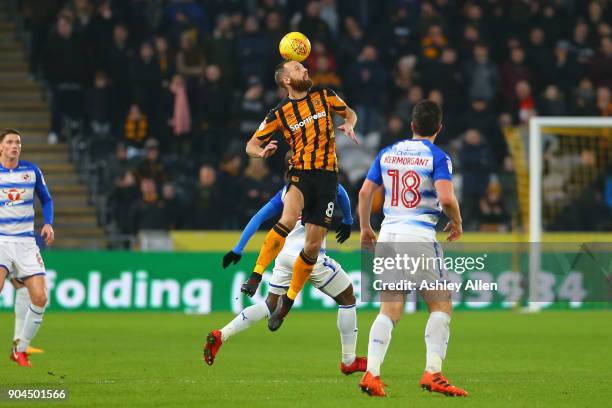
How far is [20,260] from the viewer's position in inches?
482

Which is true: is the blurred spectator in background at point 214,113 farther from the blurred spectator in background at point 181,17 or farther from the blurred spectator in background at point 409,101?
the blurred spectator in background at point 409,101

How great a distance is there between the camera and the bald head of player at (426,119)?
9312mm

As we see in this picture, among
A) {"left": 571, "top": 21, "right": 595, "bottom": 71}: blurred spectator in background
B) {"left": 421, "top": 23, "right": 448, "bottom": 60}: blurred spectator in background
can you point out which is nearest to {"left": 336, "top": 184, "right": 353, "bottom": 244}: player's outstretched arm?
{"left": 421, "top": 23, "right": 448, "bottom": 60}: blurred spectator in background

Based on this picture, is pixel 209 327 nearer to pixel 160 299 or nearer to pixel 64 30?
pixel 160 299

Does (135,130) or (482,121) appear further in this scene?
(482,121)

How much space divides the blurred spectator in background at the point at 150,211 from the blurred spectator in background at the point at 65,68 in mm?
2394

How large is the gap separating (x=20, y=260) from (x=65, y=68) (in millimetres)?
11029

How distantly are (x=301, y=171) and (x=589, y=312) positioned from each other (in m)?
12.1

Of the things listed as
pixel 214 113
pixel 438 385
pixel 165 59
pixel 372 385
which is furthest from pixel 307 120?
pixel 165 59

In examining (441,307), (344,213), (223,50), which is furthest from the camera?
(223,50)

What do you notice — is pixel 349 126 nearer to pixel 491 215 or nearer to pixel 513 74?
pixel 491 215

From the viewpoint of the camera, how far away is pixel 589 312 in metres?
22.0

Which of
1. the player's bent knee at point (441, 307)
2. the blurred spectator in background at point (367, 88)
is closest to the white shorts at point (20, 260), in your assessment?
the player's bent knee at point (441, 307)

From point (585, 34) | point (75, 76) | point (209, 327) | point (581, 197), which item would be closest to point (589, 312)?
point (581, 197)
